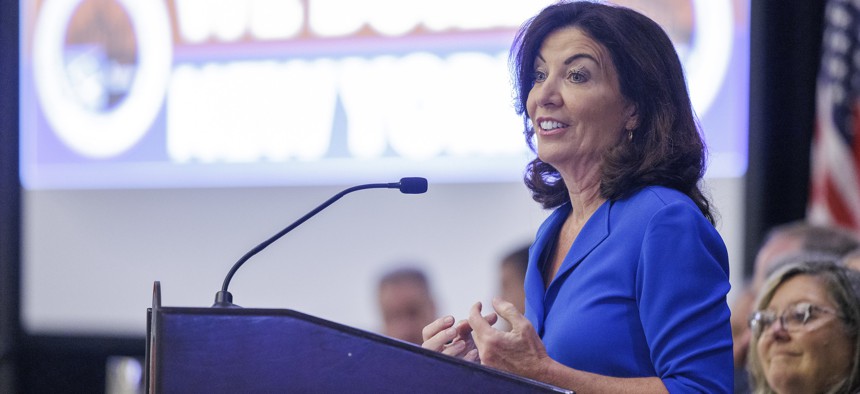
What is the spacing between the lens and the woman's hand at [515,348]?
1.37 metres

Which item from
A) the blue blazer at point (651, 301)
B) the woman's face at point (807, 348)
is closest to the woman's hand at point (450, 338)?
the blue blazer at point (651, 301)

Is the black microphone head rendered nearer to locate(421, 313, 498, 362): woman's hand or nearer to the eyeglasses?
locate(421, 313, 498, 362): woman's hand

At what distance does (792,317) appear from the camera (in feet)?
6.95

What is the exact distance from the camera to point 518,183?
13.9 ft

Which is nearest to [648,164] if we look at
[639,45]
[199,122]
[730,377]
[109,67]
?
[639,45]

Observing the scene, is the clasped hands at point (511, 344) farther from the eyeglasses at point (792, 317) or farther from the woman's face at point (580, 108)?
the eyeglasses at point (792, 317)

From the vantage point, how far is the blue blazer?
4.55 ft

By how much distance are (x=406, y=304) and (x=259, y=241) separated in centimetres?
88

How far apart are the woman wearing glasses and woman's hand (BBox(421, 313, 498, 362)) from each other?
2.50 ft

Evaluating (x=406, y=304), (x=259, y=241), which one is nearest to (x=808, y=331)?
(x=406, y=304)

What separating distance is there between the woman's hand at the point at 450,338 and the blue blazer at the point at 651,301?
145 millimetres

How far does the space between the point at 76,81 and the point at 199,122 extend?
726 mm

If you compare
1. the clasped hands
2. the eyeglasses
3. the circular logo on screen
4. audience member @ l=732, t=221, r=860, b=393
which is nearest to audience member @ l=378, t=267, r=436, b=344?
audience member @ l=732, t=221, r=860, b=393

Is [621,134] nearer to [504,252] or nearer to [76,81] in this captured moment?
[504,252]
